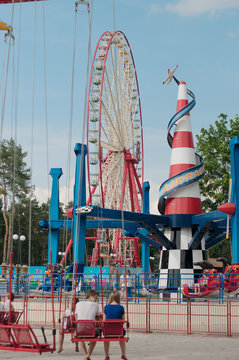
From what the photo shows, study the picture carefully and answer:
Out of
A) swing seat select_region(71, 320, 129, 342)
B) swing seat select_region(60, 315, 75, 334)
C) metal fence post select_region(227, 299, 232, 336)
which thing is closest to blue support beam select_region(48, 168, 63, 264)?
metal fence post select_region(227, 299, 232, 336)

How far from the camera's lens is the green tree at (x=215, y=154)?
134 ft

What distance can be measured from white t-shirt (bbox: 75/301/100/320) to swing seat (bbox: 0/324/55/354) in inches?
26.6

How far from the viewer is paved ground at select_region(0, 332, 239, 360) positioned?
9867mm

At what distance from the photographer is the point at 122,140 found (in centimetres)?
3659

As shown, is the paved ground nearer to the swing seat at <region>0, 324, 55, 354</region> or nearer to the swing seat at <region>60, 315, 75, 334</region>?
the swing seat at <region>60, 315, 75, 334</region>

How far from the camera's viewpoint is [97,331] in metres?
9.32

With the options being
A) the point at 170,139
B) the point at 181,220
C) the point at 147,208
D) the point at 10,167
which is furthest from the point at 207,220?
the point at 10,167

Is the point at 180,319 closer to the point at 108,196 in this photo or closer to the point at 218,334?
the point at 218,334

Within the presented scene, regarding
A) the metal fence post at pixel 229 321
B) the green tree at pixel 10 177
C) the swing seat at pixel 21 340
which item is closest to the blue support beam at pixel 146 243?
the metal fence post at pixel 229 321

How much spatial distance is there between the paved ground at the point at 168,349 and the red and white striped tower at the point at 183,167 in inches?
401

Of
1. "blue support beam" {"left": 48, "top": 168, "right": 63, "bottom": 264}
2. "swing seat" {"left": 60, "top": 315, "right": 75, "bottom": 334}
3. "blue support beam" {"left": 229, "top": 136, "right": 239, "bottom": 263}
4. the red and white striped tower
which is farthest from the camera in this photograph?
"blue support beam" {"left": 48, "top": 168, "right": 63, "bottom": 264}

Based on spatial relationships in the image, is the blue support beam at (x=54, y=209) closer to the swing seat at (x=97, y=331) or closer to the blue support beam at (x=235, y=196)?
the blue support beam at (x=235, y=196)

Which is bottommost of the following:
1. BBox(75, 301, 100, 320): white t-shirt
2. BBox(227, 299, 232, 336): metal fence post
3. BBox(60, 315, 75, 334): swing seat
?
BBox(227, 299, 232, 336): metal fence post

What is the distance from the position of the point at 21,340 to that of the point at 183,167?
15.3 m
